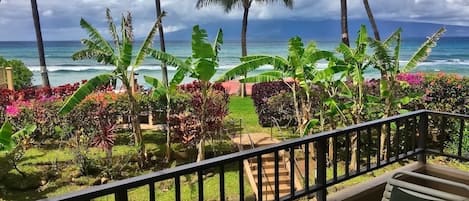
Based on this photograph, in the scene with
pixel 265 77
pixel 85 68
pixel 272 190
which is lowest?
pixel 272 190

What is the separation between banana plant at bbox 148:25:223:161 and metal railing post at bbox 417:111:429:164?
10.7ft

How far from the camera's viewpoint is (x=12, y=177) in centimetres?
709

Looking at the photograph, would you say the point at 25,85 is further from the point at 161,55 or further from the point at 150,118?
the point at 161,55

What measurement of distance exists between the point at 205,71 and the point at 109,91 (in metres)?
2.92

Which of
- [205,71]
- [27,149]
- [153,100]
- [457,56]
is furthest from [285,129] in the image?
[457,56]

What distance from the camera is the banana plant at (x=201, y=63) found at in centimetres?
623

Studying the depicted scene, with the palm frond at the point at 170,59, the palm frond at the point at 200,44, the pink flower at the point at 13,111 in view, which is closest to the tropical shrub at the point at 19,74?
the pink flower at the point at 13,111

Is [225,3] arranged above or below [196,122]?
above

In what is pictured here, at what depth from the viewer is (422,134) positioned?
150 inches

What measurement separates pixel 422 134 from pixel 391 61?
112 inches

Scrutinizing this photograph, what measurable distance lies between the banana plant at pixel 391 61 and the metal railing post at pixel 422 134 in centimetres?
272

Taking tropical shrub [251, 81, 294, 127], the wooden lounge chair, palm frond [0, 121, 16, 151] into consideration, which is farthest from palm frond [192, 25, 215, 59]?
the wooden lounge chair

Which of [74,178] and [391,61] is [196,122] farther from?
[391,61]

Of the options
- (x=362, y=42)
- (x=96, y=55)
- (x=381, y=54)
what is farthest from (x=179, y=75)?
(x=381, y=54)
